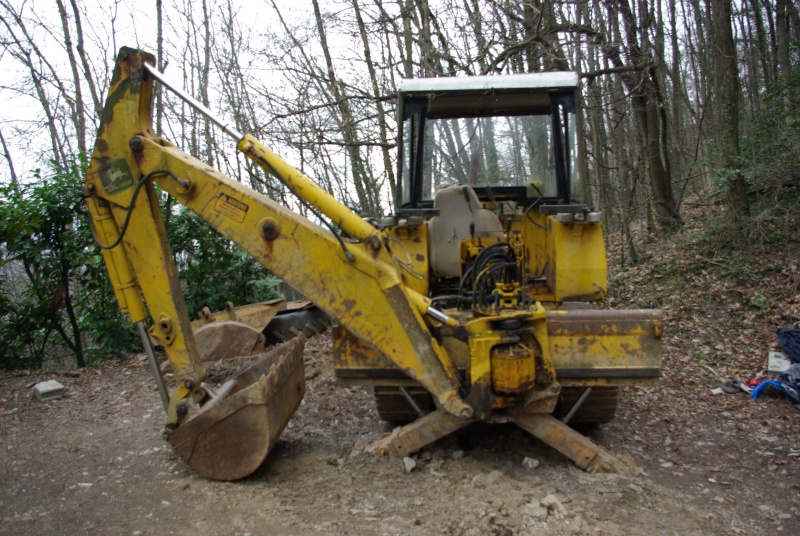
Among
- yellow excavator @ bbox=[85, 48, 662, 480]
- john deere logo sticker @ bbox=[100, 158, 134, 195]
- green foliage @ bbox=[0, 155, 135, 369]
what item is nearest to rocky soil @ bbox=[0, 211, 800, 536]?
yellow excavator @ bbox=[85, 48, 662, 480]

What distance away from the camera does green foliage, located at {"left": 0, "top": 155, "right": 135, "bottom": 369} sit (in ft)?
23.6

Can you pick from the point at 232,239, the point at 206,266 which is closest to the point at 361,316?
the point at 232,239

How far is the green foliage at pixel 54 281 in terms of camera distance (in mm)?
7191

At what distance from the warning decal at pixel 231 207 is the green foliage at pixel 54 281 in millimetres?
4412

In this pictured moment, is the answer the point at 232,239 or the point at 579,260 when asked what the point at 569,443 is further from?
the point at 232,239

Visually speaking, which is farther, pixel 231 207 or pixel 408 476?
pixel 408 476

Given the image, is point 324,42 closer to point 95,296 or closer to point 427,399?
point 95,296

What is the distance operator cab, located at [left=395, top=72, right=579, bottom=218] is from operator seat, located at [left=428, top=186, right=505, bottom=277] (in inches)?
12.1

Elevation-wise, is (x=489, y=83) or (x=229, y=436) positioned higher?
(x=489, y=83)

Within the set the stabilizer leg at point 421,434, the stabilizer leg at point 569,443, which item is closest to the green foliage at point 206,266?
the stabilizer leg at point 421,434

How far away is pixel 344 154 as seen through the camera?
1435 cm

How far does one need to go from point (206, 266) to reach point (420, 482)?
590cm

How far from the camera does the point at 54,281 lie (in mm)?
7453

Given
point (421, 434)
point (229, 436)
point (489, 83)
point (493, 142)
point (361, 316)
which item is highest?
point (489, 83)
